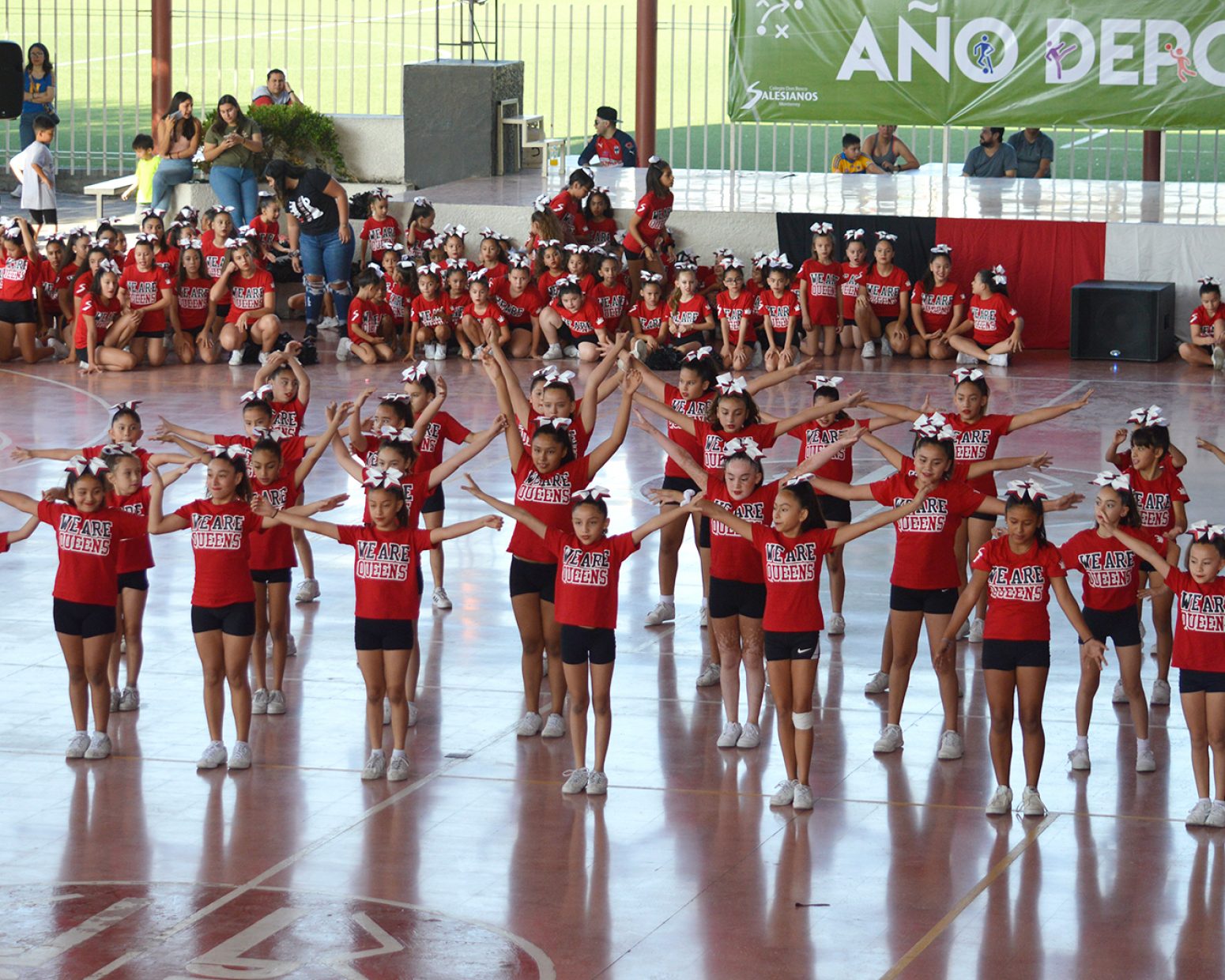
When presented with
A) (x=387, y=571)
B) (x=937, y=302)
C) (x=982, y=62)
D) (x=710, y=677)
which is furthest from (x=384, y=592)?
(x=982, y=62)

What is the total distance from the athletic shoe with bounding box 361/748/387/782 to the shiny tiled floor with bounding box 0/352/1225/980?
10 cm

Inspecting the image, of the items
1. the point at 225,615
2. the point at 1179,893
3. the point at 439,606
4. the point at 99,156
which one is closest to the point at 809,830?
the point at 1179,893

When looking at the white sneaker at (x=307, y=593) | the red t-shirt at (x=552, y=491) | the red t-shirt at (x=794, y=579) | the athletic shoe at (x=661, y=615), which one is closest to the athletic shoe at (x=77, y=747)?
the red t-shirt at (x=552, y=491)

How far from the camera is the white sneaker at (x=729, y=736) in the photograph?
10148mm

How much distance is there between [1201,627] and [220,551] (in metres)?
4.53

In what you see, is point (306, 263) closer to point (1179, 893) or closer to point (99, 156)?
point (99, 156)

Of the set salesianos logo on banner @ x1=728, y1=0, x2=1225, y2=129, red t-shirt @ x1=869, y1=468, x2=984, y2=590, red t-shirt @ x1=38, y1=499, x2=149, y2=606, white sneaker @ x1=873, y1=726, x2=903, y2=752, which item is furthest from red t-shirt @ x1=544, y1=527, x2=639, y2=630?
salesianos logo on banner @ x1=728, y1=0, x2=1225, y2=129

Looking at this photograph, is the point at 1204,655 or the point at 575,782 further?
the point at 575,782

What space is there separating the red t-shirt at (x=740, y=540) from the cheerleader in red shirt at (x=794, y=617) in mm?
618

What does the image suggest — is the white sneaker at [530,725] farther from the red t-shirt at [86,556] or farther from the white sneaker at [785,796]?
the red t-shirt at [86,556]

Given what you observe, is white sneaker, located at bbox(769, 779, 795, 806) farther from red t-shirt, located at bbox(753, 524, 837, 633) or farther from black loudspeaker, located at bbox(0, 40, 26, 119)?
black loudspeaker, located at bbox(0, 40, 26, 119)

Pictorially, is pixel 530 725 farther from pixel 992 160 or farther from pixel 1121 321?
pixel 992 160

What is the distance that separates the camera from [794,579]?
9234 mm

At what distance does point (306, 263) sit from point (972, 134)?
1866cm
